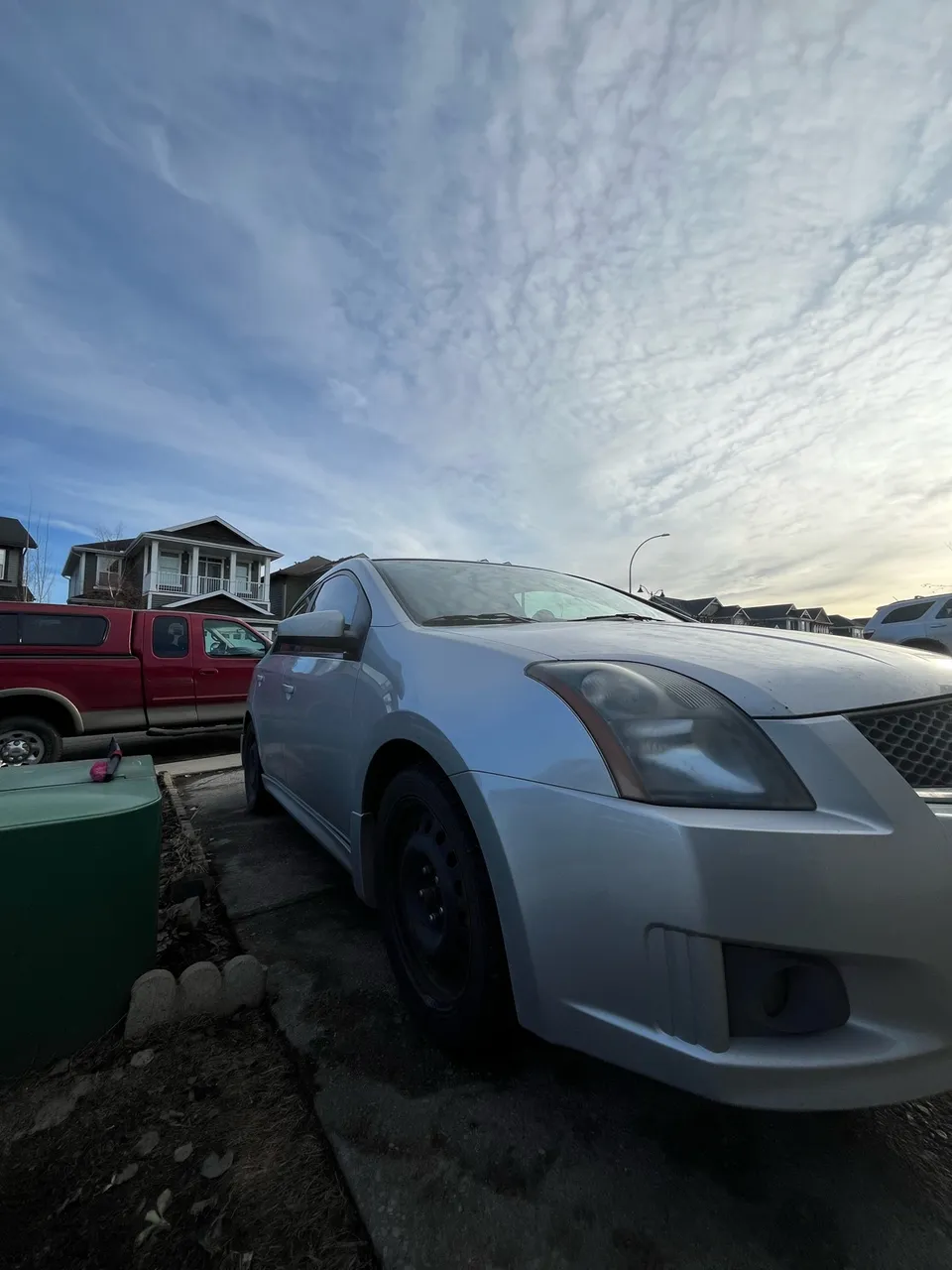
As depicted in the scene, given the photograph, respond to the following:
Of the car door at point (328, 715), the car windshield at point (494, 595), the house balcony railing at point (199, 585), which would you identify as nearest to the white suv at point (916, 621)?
the car windshield at point (494, 595)

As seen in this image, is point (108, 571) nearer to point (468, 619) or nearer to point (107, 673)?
point (107, 673)

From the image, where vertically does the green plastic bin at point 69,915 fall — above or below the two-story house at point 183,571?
below

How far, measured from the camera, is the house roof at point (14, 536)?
30672 millimetres

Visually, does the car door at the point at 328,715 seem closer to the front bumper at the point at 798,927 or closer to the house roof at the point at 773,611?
the front bumper at the point at 798,927

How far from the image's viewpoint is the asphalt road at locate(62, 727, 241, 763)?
7074mm

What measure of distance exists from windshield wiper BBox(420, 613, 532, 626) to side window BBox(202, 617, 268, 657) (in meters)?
5.55

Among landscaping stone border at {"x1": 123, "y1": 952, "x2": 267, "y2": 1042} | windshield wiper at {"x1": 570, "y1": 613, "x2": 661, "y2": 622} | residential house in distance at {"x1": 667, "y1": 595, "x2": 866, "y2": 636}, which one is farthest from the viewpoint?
residential house in distance at {"x1": 667, "y1": 595, "x2": 866, "y2": 636}

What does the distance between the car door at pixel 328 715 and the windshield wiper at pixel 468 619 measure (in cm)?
32

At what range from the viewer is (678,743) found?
1.22 metres

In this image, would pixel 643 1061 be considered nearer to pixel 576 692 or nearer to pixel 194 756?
pixel 576 692

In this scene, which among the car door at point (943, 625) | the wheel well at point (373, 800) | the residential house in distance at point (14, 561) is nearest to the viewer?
the wheel well at point (373, 800)

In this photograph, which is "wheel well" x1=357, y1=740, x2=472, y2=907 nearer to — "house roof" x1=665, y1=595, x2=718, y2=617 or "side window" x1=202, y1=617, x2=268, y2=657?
"side window" x1=202, y1=617, x2=268, y2=657

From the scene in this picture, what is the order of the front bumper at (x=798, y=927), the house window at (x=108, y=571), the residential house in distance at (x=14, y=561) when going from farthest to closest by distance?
the house window at (x=108, y=571) → the residential house in distance at (x=14, y=561) → the front bumper at (x=798, y=927)

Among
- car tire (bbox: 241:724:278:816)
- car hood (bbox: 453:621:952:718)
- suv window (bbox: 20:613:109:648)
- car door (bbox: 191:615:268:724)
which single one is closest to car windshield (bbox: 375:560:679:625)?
car hood (bbox: 453:621:952:718)
